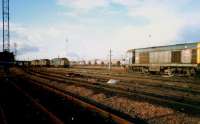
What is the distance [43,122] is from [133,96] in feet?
20.2

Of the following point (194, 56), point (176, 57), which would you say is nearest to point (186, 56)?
point (194, 56)

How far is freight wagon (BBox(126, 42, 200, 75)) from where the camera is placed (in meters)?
25.5

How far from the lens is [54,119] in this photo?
8.01m

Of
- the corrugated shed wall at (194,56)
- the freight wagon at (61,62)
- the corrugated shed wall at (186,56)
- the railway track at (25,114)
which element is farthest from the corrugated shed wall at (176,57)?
the freight wagon at (61,62)

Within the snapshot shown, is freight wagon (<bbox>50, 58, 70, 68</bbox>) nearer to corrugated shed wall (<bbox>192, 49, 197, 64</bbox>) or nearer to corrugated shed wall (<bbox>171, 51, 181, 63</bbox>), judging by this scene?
corrugated shed wall (<bbox>171, 51, 181, 63</bbox>)

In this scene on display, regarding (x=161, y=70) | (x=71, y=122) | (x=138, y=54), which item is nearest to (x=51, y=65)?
(x=138, y=54)

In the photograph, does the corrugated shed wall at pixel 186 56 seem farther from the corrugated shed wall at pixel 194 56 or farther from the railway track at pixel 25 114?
the railway track at pixel 25 114

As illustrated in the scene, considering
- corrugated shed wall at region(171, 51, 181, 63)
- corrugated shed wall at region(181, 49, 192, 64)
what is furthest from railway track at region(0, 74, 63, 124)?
corrugated shed wall at region(171, 51, 181, 63)

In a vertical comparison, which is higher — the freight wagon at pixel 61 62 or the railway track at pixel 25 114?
the freight wagon at pixel 61 62

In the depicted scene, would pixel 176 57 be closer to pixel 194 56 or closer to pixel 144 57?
pixel 194 56

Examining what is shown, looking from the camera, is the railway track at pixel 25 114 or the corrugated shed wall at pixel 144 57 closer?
the railway track at pixel 25 114

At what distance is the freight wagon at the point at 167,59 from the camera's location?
25545 millimetres

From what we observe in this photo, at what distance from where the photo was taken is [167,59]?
29.6 m

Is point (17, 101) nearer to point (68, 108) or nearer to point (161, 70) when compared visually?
point (68, 108)
